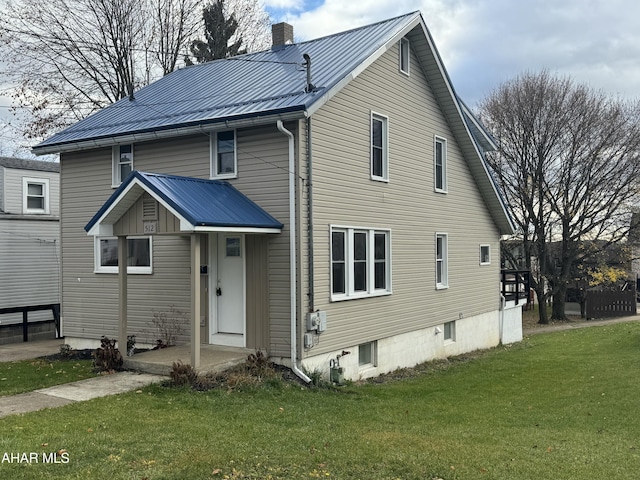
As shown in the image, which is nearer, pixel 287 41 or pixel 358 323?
pixel 358 323

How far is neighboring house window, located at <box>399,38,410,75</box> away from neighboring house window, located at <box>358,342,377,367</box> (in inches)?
267

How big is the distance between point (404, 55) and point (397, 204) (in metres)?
3.81

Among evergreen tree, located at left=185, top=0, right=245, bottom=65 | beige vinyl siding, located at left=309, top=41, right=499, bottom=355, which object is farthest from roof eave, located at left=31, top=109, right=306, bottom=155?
→ evergreen tree, located at left=185, top=0, right=245, bottom=65

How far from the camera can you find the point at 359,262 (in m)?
12.7

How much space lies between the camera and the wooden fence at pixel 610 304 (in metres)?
32.0

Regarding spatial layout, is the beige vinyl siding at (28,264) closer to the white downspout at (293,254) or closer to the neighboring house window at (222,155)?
the neighboring house window at (222,155)

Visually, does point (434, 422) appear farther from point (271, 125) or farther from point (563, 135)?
point (563, 135)

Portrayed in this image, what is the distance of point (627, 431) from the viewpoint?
8.52 metres

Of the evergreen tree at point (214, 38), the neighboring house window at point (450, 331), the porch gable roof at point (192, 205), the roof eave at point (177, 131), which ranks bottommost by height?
the neighboring house window at point (450, 331)

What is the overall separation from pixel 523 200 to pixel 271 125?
2168cm

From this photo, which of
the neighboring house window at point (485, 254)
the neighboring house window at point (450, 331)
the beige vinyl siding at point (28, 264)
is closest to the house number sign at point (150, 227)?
the neighboring house window at point (450, 331)

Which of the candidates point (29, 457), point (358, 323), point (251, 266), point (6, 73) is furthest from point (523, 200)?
point (29, 457)

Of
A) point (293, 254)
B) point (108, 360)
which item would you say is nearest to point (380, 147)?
point (293, 254)

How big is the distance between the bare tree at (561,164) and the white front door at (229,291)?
69.1 ft
